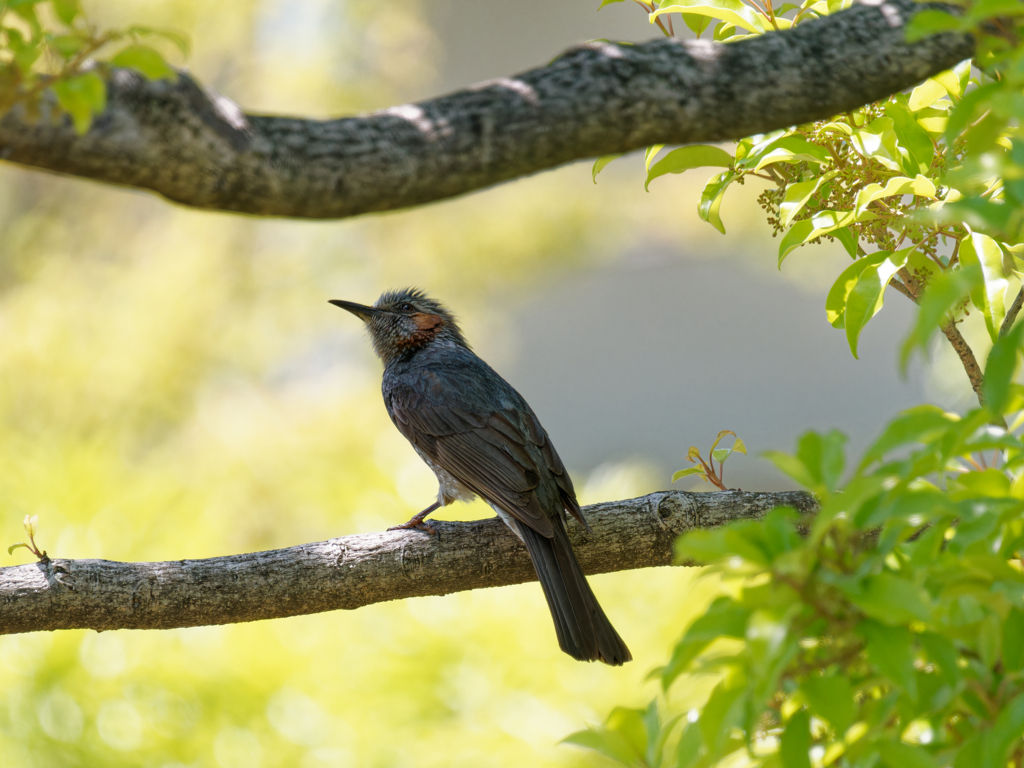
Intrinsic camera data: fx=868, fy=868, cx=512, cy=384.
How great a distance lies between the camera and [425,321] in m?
3.43

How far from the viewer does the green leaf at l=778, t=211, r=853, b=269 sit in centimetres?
155

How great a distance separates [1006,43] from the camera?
960 millimetres

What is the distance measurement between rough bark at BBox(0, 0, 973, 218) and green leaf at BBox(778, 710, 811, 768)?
2.42 feet

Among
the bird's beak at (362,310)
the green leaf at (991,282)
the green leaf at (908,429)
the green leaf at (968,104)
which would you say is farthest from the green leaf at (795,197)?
the bird's beak at (362,310)

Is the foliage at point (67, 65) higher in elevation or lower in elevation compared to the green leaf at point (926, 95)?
lower

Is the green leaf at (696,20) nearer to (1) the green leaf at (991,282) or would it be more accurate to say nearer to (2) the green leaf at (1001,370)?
(1) the green leaf at (991,282)

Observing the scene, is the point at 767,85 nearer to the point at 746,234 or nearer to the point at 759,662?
the point at 759,662

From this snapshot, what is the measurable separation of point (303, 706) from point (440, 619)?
0.77 metres

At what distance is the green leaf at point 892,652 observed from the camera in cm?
74

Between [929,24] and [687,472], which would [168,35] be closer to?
[929,24]

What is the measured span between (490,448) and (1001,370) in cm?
194

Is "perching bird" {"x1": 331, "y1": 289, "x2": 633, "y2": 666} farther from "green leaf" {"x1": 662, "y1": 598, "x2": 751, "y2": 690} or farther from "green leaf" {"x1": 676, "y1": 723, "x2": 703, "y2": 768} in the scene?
"green leaf" {"x1": 662, "y1": 598, "x2": 751, "y2": 690}

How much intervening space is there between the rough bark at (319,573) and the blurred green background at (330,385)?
1146 mm

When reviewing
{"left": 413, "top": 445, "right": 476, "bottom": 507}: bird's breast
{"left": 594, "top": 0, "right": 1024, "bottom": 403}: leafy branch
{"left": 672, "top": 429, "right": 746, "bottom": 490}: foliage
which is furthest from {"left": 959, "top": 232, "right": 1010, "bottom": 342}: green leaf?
{"left": 413, "top": 445, "right": 476, "bottom": 507}: bird's breast
